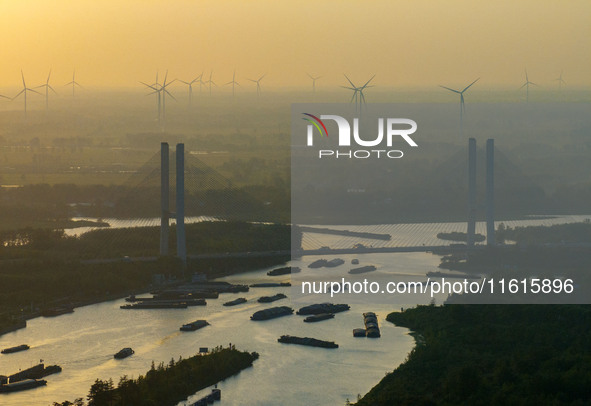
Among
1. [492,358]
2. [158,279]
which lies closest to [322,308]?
[492,358]

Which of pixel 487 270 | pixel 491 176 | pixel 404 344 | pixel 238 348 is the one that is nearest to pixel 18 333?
pixel 238 348

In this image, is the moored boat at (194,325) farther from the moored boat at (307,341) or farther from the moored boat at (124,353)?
the moored boat at (124,353)

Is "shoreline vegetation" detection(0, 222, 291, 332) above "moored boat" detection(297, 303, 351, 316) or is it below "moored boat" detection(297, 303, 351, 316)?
above

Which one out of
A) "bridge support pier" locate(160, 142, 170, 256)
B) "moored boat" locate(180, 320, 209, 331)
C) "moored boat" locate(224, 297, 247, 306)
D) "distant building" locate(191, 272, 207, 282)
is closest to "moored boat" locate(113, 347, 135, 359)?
"moored boat" locate(180, 320, 209, 331)

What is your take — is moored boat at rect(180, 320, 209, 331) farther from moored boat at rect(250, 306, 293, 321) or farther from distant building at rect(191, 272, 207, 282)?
distant building at rect(191, 272, 207, 282)

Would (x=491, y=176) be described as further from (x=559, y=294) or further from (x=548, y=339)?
(x=548, y=339)

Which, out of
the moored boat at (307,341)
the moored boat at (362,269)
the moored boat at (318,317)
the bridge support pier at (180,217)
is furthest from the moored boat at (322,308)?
the bridge support pier at (180,217)
